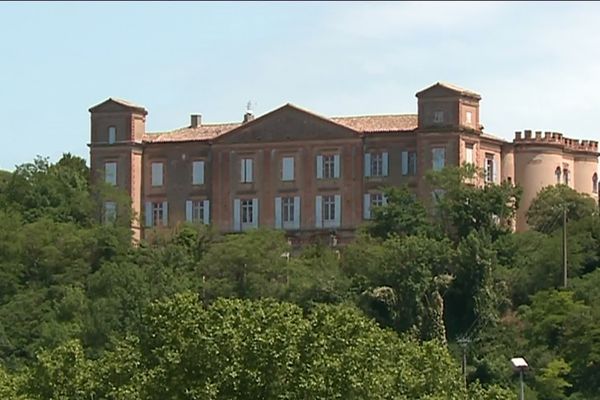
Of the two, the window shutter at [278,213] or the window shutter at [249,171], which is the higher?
the window shutter at [249,171]

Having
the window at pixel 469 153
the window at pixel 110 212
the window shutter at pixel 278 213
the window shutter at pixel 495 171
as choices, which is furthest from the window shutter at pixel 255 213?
the window shutter at pixel 495 171

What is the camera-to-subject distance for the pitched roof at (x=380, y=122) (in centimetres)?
10719

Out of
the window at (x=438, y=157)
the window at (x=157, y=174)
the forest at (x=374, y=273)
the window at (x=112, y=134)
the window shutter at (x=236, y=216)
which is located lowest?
the forest at (x=374, y=273)

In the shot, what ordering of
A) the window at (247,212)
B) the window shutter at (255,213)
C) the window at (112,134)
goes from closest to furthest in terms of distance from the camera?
the window shutter at (255,213) → the window at (247,212) → the window at (112,134)

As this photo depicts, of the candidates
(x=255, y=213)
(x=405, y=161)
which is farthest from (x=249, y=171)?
(x=405, y=161)

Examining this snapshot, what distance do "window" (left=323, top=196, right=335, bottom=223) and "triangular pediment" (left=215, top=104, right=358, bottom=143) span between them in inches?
96.7

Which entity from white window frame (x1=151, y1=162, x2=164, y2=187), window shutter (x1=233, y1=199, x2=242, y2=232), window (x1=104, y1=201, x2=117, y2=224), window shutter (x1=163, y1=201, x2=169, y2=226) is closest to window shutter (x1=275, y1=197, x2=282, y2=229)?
window shutter (x1=233, y1=199, x2=242, y2=232)

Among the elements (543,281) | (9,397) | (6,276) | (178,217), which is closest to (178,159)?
(178,217)

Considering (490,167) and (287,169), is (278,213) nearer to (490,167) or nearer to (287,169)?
(287,169)

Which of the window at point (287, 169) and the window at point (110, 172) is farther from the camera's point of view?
the window at point (110, 172)

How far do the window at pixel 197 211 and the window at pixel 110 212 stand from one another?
2.99 metres

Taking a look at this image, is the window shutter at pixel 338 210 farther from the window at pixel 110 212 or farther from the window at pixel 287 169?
the window at pixel 110 212

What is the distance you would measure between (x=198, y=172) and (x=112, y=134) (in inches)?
151

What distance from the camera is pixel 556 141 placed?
108 m
